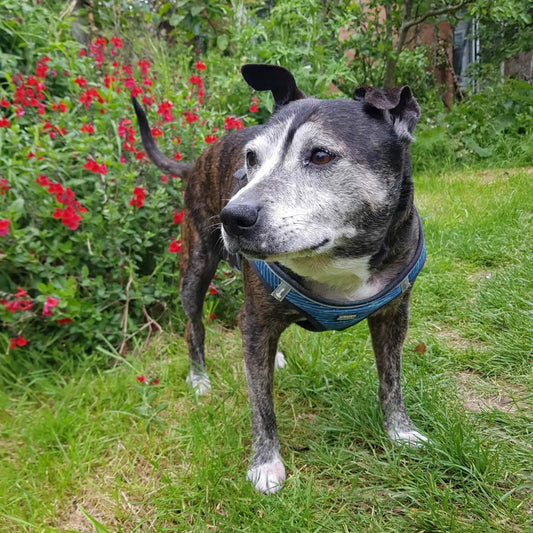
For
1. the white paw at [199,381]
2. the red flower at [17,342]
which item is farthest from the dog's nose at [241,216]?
the red flower at [17,342]

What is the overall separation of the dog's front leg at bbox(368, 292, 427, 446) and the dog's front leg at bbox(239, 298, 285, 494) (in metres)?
0.49

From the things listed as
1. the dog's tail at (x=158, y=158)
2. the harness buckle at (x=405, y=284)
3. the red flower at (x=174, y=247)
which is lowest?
the red flower at (x=174, y=247)

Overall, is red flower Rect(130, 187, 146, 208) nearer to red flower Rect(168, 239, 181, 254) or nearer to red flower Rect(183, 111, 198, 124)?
red flower Rect(168, 239, 181, 254)

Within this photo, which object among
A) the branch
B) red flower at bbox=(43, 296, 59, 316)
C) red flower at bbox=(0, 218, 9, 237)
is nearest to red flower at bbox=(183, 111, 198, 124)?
red flower at bbox=(0, 218, 9, 237)

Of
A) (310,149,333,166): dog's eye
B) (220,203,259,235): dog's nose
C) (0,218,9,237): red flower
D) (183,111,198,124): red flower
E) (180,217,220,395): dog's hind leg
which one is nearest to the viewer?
(220,203,259,235): dog's nose

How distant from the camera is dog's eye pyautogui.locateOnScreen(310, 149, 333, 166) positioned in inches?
62.8

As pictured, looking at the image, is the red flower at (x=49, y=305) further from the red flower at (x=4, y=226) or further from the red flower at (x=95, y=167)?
the red flower at (x=95, y=167)

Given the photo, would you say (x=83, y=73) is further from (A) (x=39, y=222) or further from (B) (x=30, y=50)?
(A) (x=39, y=222)

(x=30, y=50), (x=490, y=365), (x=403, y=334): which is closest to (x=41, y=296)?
(x=403, y=334)

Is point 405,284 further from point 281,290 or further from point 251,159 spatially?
point 251,159

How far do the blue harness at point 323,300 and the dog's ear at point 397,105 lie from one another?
1.66 feet

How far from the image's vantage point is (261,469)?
1.91 metres

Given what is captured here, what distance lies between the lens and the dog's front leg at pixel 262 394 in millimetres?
1890

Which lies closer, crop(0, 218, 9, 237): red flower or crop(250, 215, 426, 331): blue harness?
crop(250, 215, 426, 331): blue harness
